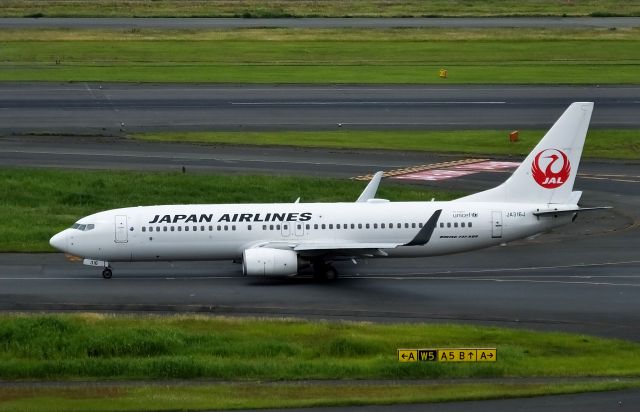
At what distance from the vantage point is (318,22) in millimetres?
151500

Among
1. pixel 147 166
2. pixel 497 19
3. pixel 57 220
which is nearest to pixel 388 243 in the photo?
pixel 57 220

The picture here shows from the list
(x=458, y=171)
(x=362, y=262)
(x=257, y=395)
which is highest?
(x=458, y=171)

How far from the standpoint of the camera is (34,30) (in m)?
140

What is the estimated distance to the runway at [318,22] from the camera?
146 metres

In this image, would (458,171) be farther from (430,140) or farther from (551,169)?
(551,169)

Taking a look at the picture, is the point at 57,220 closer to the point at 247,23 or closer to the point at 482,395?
the point at 482,395

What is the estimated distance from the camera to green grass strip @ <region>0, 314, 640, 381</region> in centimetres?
3941

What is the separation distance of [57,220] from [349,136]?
87.8ft

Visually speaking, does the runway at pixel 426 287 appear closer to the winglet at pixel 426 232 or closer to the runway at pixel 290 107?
the winglet at pixel 426 232

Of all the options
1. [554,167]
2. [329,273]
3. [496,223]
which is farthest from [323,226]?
[554,167]

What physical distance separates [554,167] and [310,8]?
126 metres

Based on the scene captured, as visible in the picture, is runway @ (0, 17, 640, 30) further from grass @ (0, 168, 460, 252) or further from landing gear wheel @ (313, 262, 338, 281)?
landing gear wheel @ (313, 262, 338, 281)

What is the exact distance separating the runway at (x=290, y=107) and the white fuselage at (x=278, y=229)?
34.3 metres

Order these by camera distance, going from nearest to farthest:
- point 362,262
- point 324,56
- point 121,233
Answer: point 121,233, point 362,262, point 324,56
